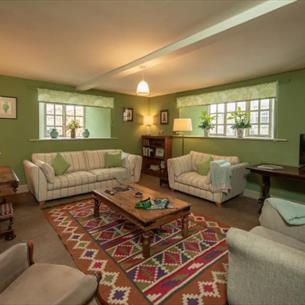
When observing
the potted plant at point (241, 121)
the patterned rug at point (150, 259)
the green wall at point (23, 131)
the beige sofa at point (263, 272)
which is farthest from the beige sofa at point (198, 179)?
the green wall at point (23, 131)

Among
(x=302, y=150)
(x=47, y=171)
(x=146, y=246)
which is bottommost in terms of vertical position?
(x=146, y=246)

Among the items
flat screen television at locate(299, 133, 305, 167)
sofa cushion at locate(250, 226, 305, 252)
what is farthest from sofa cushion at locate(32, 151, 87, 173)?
flat screen television at locate(299, 133, 305, 167)

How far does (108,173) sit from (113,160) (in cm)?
48

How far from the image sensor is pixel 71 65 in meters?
3.44

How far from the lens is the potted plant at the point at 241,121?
13.9 feet

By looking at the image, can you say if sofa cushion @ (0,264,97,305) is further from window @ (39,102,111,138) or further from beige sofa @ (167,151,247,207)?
window @ (39,102,111,138)

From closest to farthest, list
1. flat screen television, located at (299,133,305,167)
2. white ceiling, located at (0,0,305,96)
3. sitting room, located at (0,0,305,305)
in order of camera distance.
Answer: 1. sitting room, located at (0,0,305,305)
2. white ceiling, located at (0,0,305,96)
3. flat screen television, located at (299,133,305,167)

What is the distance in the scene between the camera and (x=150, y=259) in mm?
2145

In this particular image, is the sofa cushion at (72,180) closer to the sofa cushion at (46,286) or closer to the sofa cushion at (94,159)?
the sofa cushion at (94,159)

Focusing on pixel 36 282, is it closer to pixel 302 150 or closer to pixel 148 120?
pixel 302 150

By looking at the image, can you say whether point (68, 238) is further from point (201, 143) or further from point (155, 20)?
point (201, 143)

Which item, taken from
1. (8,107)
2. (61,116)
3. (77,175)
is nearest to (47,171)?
(77,175)

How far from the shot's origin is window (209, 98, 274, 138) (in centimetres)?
407

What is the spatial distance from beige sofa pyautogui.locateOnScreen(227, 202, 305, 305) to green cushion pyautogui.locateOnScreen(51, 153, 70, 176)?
3452 millimetres
